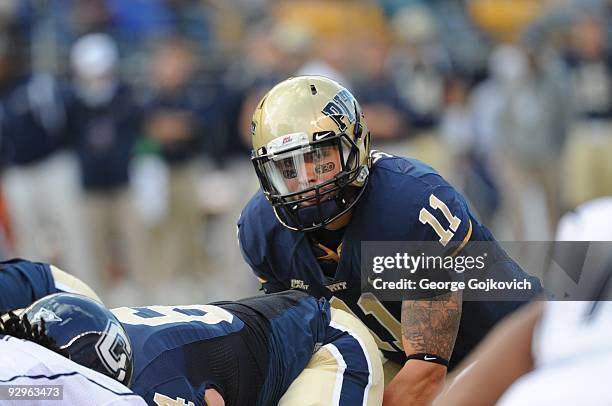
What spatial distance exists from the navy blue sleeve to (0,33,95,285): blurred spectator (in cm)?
622

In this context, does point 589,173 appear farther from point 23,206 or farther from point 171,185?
point 23,206

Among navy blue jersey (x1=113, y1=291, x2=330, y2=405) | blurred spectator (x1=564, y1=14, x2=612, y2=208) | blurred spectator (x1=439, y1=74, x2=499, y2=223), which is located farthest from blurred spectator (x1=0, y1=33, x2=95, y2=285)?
navy blue jersey (x1=113, y1=291, x2=330, y2=405)

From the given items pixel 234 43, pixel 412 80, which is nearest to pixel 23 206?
pixel 234 43

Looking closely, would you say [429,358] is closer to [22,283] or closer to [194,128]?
[22,283]

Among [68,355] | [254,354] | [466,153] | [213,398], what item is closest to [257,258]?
[254,354]

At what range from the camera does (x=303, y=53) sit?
10133mm

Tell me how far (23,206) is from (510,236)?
4352 millimetres

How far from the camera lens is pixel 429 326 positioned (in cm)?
429

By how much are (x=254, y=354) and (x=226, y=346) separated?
0.36ft

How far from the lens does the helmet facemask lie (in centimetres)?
441

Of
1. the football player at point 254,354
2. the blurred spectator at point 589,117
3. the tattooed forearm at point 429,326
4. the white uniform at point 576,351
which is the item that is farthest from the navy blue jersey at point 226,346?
the blurred spectator at point 589,117

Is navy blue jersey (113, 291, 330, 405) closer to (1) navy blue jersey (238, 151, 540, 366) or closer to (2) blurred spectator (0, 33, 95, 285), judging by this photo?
(1) navy blue jersey (238, 151, 540, 366)

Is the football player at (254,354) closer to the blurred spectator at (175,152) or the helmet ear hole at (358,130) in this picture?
the helmet ear hole at (358,130)

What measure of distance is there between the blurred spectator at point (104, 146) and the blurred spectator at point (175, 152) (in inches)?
8.6
